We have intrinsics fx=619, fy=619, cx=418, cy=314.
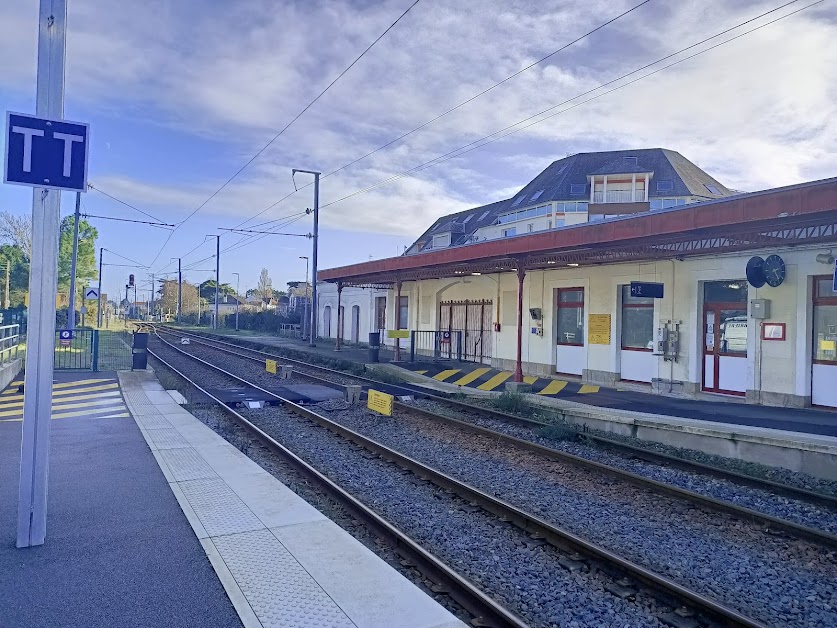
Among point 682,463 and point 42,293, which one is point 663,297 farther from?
point 42,293

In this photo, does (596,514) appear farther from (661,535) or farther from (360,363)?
(360,363)

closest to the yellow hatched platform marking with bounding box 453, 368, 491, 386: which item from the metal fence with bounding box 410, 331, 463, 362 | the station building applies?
the station building

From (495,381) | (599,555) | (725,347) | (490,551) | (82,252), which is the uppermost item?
(82,252)

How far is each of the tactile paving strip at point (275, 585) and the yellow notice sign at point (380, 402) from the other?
7.87 metres

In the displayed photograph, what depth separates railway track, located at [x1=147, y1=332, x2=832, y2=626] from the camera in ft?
14.9

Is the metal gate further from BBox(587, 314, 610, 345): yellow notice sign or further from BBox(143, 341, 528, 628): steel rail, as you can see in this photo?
BBox(143, 341, 528, 628): steel rail

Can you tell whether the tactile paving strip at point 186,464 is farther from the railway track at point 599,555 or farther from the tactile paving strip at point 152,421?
the railway track at point 599,555

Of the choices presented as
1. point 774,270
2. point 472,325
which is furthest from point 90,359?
point 774,270

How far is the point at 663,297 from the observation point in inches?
619

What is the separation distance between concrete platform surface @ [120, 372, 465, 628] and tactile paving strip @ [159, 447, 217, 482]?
0.01 meters

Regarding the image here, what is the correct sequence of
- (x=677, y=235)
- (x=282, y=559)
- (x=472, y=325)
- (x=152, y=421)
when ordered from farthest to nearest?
(x=472, y=325)
(x=677, y=235)
(x=152, y=421)
(x=282, y=559)

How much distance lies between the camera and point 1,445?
884 centimetres

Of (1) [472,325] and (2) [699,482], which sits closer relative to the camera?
(2) [699,482]

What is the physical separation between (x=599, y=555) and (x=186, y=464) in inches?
209
